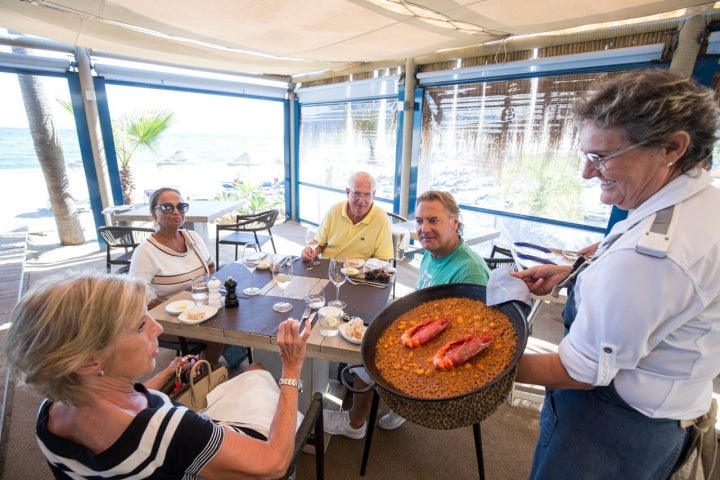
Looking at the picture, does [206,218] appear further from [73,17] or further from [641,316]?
[641,316]

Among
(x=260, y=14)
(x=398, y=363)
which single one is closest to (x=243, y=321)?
(x=398, y=363)

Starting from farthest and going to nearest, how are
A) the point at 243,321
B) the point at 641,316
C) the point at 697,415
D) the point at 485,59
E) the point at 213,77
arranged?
the point at 213,77 → the point at 485,59 → the point at 243,321 → the point at 697,415 → the point at 641,316

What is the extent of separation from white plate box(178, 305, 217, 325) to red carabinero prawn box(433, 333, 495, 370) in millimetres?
1247

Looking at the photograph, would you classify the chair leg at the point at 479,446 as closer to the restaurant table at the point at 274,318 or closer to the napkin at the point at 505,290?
the restaurant table at the point at 274,318

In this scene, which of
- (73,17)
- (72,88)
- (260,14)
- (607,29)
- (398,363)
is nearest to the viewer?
(398,363)

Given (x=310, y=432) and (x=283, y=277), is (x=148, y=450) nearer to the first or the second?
(x=310, y=432)

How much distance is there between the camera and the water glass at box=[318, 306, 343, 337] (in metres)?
1.58

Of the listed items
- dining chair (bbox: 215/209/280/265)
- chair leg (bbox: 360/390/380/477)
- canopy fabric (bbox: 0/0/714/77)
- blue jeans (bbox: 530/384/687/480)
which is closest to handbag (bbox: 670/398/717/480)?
blue jeans (bbox: 530/384/687/480)

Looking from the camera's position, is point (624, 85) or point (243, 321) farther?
point (243, 321)

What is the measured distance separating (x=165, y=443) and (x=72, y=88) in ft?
19.9

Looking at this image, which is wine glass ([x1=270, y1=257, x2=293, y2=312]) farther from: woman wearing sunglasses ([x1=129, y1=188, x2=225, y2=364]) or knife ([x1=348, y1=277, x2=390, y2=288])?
woman wearing sunglasses ([x1=129, y1=188, x2=225, y2=364])

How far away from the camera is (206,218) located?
427 cm

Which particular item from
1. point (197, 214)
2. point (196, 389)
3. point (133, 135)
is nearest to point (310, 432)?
point (196, 389)

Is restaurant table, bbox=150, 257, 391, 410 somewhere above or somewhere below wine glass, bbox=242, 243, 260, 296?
below
